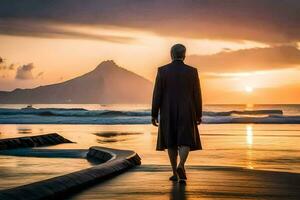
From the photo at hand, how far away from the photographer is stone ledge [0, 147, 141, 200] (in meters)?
6.48

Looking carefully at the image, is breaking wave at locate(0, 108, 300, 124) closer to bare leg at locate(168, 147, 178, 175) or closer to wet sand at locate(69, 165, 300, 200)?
wet sand at locate(69, 165, 300, 200)

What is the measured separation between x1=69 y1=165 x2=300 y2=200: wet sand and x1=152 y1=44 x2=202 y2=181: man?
553mm

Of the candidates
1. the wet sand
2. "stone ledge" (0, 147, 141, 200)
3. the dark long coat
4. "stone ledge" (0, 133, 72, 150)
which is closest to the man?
the dark long coat

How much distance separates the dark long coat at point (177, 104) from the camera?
30.9 feet

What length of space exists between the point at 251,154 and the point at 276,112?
233 ft

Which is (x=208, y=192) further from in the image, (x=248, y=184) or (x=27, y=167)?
(x=27, y=167)

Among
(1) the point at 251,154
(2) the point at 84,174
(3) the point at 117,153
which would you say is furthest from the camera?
(1) the point at 251,154

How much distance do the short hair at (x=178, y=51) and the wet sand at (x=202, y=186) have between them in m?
1.89

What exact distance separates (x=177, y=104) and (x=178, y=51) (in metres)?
0.83

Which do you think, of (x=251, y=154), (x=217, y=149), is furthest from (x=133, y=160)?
(x=217, y=149)

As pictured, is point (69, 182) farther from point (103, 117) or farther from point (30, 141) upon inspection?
point (103, 117)

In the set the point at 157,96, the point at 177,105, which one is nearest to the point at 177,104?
the point at 177,105

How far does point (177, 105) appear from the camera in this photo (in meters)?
9.47

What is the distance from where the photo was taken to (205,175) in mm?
9977
